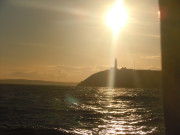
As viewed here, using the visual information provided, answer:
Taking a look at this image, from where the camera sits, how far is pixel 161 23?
7.16 ft

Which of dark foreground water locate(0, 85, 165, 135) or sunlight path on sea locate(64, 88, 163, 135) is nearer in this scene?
dark foreground water locate(0, 85, 165, 135)

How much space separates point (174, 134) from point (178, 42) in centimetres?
75

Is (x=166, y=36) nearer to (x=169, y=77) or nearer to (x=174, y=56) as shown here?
(x=174, y=56)

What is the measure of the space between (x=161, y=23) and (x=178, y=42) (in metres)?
0.23

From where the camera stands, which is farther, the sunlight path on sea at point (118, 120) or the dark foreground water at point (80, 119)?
the sunlight path on sea at point (118, 120)

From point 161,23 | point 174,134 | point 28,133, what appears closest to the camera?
point 174,134

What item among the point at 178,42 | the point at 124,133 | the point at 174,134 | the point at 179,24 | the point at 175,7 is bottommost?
the point at 124,133

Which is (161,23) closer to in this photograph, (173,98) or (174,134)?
(173,98)

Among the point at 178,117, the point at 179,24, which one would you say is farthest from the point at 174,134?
the point at 179,24

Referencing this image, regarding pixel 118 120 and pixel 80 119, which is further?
pixel 80 119

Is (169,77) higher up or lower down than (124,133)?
higher up

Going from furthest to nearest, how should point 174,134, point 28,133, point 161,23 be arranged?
point 28,133 → point 161,23 → point 174,134

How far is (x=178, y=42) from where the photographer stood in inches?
82.4

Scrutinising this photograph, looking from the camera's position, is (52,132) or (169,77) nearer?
(169,77)
